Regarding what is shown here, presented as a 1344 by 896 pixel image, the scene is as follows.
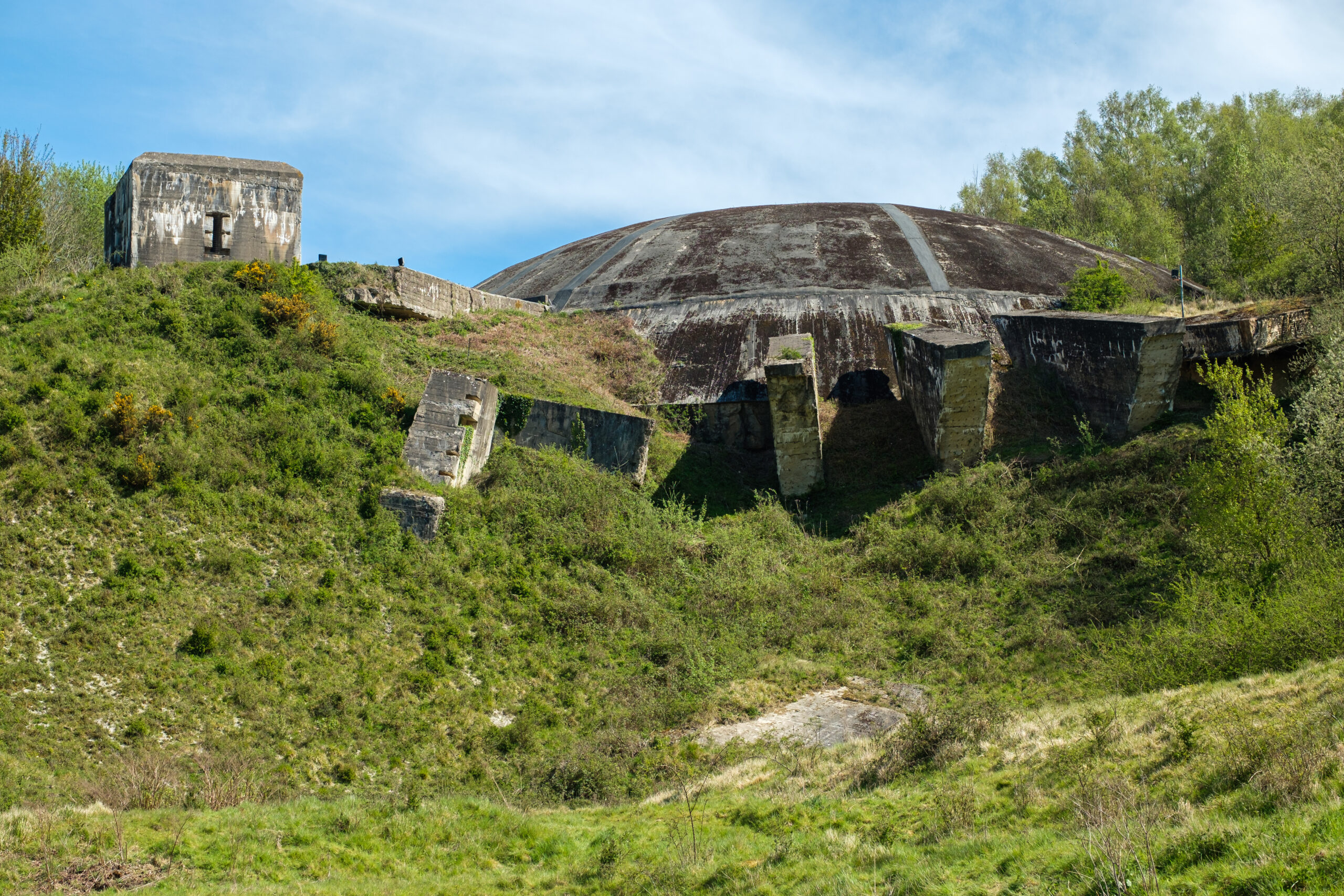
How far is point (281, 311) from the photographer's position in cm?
1692

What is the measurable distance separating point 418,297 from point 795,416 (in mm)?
8625

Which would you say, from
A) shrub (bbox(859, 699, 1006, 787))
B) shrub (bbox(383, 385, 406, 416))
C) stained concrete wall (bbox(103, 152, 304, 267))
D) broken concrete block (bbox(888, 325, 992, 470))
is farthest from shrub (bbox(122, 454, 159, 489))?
broken concrete block (bbox(888, 325, 992, 470))

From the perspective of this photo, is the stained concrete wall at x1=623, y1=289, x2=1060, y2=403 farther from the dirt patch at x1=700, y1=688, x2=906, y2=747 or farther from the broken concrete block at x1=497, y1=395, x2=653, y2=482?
the dirt patch at x1=700, y1=688, x2=906, y2=747

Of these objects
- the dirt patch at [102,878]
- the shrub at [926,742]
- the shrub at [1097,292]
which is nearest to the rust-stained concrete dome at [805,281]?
the shrub at [1097,292]

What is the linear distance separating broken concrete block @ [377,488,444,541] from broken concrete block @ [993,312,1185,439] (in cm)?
1300

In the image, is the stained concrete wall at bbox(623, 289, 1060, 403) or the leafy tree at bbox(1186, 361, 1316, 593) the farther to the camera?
the stained concrete wall at bbox(623, 289, 1060, 403)

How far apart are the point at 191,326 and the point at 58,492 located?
4893 mm

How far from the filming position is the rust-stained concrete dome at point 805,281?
21875 millimetres

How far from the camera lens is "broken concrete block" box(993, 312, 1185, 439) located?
1780cm

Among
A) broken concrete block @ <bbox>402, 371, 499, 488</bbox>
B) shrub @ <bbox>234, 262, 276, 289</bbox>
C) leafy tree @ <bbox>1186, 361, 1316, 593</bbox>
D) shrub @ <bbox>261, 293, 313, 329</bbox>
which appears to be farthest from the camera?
shrub @ <bbox>234, 262, 276, 289</bbox>

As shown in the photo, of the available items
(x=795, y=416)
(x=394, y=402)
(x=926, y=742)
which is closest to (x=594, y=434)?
(x=394, y=402)

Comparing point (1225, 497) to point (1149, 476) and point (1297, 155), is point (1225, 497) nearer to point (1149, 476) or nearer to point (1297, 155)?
point (1149, 476)

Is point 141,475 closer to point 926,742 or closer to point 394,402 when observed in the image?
point 394,402

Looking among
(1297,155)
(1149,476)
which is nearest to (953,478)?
(1149,476)
